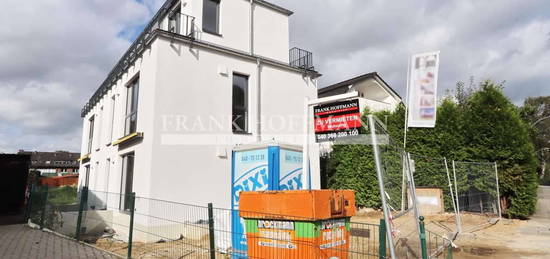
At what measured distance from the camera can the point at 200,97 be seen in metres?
10.7

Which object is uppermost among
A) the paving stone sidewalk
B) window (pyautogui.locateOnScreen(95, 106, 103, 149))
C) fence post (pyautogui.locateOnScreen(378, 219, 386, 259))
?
window (pyautogui.locateOnScreen(95, 106, 103, 149))

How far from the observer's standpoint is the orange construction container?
4055 millimetres

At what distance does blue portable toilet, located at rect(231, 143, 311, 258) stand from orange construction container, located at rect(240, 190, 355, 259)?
2.04 m

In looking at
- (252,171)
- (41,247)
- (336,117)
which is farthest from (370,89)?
(41,247)

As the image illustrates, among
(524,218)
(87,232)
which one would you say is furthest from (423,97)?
(87,232)

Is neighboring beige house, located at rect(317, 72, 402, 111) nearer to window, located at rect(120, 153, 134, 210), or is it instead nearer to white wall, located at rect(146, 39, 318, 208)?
white wall, located at rect(146, 39, 318, 208)

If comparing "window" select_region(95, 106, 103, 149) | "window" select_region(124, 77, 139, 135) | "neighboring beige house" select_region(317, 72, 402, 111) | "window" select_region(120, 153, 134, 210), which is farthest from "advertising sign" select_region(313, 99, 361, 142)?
"window" select_region(95, 106, 103, 149)

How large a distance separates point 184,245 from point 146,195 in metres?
3.04

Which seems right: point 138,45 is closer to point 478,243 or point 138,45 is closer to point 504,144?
point 478,243

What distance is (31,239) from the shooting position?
28.9 feet

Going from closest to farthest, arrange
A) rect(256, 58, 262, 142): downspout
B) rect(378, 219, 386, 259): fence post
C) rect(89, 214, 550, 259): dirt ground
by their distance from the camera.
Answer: rect(378, 219, 386, 259): fence post
rect(89, 214, 550, 259): dirt ground
rect(256, 58, 262, 142): downspout

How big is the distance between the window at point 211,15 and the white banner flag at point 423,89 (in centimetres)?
733

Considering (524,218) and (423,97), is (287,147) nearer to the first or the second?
(423,97)

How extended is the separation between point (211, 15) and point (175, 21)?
1.37 metres
